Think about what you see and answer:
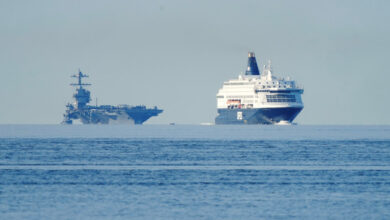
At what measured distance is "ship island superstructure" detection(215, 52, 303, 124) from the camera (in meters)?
162

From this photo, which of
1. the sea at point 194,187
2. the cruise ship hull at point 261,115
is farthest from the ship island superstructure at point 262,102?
the sea at point 194,187

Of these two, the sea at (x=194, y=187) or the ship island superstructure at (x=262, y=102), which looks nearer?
the sea at (x=194, y=187)

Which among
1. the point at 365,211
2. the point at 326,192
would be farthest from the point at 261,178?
the point at 365,211

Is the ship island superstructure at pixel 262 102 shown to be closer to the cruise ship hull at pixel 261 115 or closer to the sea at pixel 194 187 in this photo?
the cruise ship hull at pixel 261 115

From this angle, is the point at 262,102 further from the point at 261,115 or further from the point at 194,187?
the point at 194,187

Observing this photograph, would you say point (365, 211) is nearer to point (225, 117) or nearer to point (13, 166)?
point (13, 166)

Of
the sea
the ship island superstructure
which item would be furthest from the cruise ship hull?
the sea

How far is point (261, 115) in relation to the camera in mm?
164125

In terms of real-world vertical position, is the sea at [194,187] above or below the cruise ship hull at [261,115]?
below

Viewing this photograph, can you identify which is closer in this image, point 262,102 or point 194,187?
point 194,187

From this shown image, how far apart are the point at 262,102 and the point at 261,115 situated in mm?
2687

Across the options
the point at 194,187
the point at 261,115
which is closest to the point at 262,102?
the point at 261,115

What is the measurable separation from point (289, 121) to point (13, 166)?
120 m

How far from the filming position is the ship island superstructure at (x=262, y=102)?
533 feet
